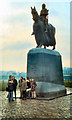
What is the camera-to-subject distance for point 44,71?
13.9 meters

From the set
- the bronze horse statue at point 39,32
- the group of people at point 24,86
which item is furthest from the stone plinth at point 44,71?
the bronze horse statue at point 39,32

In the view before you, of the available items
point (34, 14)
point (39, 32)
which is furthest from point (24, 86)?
point (34, 14)

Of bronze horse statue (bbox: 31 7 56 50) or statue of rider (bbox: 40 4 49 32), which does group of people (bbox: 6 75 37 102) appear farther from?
Answer: statue of rider (bbox: 40 4 49 32)

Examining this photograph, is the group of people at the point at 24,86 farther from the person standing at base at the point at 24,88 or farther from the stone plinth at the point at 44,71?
the stone plinth at the point at 44,71

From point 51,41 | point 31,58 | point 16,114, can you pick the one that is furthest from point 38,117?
point 51,41

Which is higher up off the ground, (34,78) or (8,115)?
(34,78)

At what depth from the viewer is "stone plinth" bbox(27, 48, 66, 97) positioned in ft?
43.9

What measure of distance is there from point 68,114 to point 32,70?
22.0 feet

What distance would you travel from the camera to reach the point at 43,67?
13828mm

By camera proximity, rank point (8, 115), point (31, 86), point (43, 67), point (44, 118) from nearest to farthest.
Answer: point (44, 118) → point (8, 115) → point (31, 86) → point (43, 67)

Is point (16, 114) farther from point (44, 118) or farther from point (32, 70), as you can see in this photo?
point (32, 70)

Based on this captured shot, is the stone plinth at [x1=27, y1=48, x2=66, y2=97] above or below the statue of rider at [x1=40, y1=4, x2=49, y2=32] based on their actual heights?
below

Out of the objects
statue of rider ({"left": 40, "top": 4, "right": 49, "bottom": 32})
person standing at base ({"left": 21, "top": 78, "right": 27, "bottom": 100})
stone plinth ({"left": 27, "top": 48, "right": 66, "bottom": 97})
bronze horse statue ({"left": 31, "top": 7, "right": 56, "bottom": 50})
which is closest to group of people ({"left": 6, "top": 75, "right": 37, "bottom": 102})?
person standing at base ({"left": 21, "top": 78, "right": 27, "bottom": 100})

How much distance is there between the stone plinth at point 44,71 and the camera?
13390 mm
